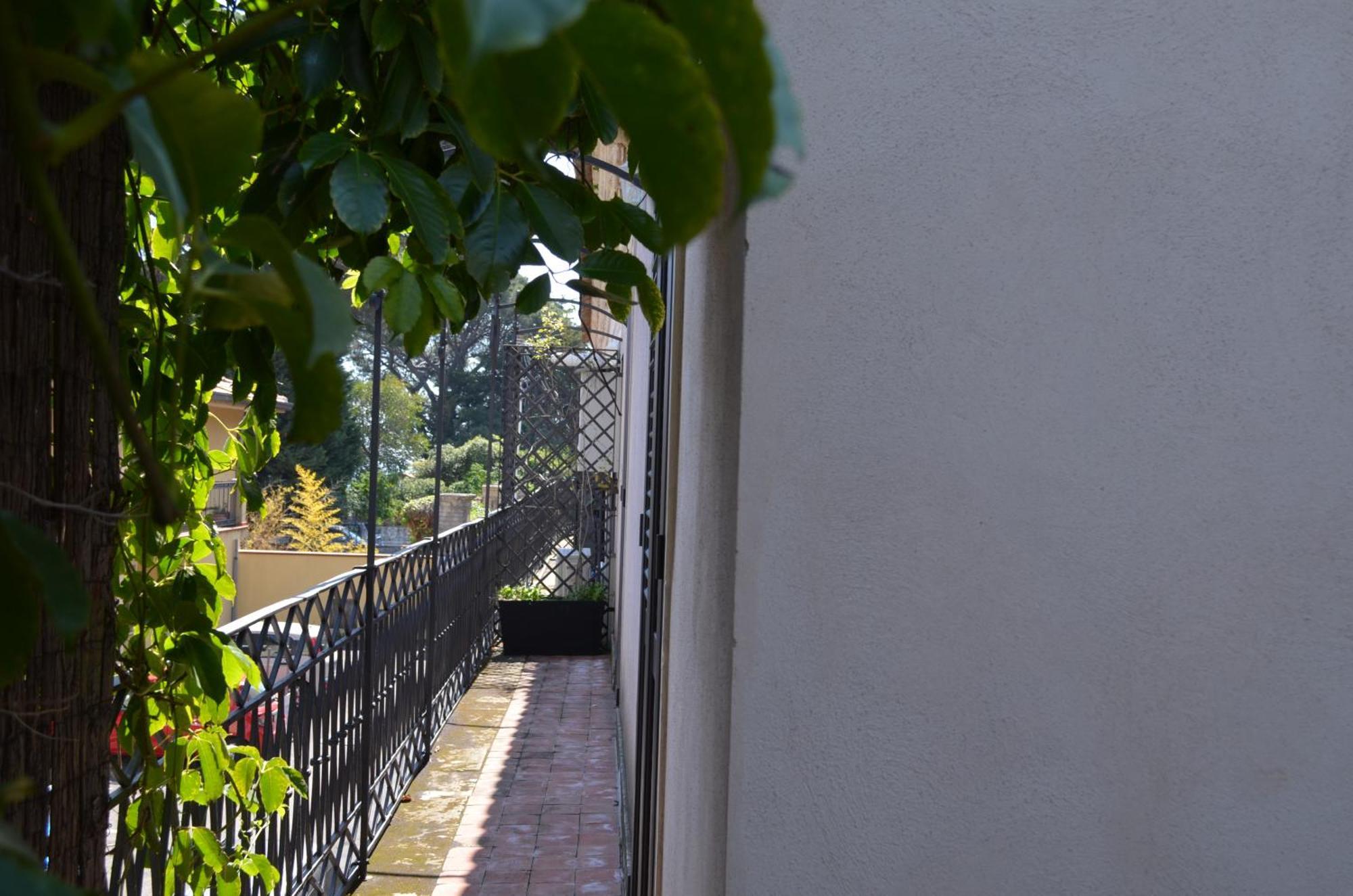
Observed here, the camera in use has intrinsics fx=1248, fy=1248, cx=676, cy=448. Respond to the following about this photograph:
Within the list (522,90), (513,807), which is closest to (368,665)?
(513,807)

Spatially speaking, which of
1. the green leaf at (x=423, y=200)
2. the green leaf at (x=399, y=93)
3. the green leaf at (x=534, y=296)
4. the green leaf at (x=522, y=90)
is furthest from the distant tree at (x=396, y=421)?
the green leaf at (x=522, y=90)

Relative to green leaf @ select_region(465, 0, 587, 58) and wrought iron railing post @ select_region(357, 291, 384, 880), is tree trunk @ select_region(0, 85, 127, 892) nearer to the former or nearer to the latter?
green leaf @ select_region(465, 0, 587, 58)

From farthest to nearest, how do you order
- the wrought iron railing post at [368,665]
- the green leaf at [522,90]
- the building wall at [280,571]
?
the building wall at [280,571] → the wrought iron railing post at [368,665] → the green leaf at [522,90]

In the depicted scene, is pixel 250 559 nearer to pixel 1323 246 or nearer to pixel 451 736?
pixel 451 736

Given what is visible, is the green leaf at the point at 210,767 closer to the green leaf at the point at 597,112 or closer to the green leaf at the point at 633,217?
the green leaf at the point at 633,217

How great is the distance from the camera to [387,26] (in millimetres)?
1460

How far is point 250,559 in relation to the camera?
54.2 feet

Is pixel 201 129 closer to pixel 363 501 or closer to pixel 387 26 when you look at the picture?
pixel 387 26

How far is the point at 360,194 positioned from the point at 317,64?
24 centimetres

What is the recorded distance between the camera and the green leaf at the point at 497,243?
137 centimetres

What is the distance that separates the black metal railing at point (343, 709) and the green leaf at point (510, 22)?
6.60ft

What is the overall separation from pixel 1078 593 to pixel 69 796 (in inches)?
52.8

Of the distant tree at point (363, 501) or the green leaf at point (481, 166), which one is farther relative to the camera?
the distant tree at point (363, 501)

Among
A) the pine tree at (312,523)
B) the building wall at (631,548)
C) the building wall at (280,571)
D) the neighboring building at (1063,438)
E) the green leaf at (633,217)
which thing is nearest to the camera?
the green leaf at (633,217)
